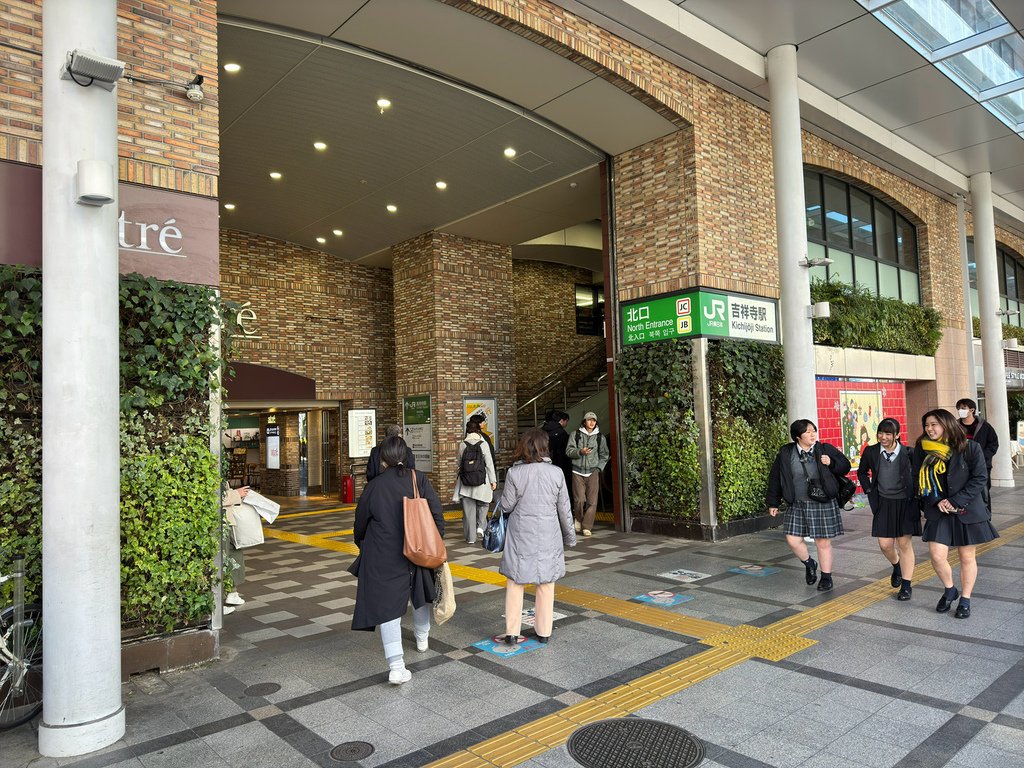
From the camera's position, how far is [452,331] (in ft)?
45.9

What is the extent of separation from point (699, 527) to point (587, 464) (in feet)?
5.68

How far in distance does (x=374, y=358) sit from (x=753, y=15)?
10.5m

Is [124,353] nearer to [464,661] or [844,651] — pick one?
[464,661]

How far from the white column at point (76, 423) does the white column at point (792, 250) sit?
322 inches

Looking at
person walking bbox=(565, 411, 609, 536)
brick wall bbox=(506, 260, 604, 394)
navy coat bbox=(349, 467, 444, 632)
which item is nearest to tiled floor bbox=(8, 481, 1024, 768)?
navy coat bbox=(349, 467, 444, 632)

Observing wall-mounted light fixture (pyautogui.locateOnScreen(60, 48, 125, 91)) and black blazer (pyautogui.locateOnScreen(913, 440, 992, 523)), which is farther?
black blazer (pyautogui.locateOnScreen(913, 440, 992, 523))

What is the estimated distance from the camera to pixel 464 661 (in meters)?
4.59

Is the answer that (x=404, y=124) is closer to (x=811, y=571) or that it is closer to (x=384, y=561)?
(x=384, y=561)

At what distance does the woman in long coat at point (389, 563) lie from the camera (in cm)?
421

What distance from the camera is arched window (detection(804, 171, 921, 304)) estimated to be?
1269 centimetres

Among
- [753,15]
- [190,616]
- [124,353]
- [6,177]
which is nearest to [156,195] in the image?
[6,177]

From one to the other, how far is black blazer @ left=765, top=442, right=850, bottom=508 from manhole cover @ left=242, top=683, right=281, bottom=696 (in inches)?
165

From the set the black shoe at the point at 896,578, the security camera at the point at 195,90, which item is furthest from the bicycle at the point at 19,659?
the black shoe at the point at 896,578

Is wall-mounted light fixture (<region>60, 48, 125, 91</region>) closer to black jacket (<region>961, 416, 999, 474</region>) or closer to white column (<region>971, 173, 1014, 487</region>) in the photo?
black jacket (<region>961, 416, 999, 474</region>)
